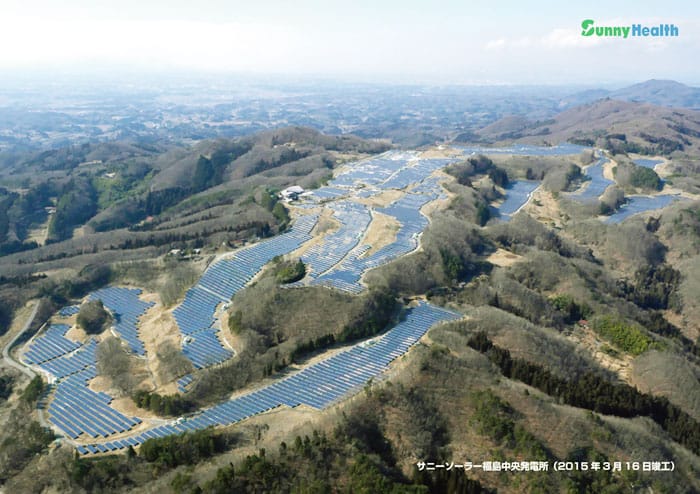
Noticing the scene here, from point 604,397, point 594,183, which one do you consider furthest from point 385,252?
point 594,183

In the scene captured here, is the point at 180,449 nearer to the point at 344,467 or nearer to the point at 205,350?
the point at 344,467

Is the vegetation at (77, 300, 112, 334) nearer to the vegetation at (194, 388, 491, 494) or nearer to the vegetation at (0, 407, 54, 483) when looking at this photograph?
the vegetation at (0, 407, 54, 483)

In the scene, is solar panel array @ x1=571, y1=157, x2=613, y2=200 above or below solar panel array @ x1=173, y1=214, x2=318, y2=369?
above

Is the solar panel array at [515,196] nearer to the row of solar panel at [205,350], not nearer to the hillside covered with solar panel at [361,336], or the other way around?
the hillside covered with solar panel at [361,336]

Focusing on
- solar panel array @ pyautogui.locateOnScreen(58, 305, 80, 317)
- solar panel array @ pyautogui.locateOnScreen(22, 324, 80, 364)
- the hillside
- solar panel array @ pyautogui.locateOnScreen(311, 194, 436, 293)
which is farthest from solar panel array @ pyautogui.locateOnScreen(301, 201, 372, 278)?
the hillside

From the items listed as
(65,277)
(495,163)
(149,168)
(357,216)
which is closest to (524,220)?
(357,216)

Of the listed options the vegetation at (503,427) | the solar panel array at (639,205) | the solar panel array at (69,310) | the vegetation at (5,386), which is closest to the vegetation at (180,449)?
the vegetation at (503,427)
